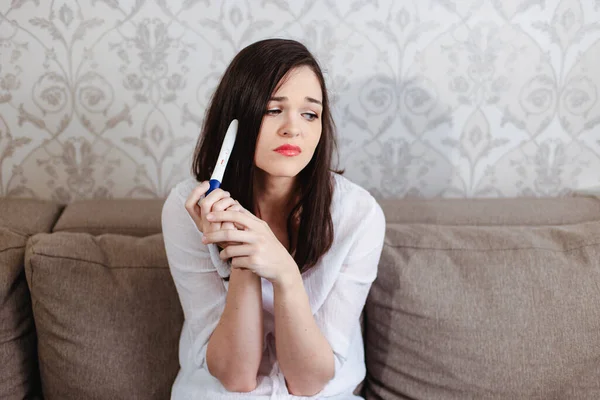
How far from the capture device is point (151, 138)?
4.75 feet

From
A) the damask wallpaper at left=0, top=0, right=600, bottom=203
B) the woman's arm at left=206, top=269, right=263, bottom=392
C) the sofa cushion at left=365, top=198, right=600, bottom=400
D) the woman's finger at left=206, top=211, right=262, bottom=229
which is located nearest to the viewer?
the woman's finger at left=206, top=211, right=262, bottom=229

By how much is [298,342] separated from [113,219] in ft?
1.97

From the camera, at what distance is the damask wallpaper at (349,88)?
1.37 meters

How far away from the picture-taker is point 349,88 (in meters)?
1.43

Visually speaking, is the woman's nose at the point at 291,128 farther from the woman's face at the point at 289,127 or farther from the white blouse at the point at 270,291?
the white blouse at the point at 270,291

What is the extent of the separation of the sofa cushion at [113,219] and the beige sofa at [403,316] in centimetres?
8

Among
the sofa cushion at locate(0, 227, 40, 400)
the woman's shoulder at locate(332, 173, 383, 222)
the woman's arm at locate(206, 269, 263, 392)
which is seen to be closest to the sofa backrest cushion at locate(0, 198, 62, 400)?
the sofa cushion at locate(0, 227, 40, 400)

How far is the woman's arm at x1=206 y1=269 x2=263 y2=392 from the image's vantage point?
95cm

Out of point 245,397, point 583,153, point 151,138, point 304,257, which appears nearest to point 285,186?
point 304,257

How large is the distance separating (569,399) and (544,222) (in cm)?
42

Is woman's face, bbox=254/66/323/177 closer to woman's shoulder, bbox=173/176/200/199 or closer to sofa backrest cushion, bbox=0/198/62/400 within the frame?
woman's shoulder, bbox=173/176/200/199

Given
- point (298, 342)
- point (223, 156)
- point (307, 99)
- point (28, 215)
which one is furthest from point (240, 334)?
point (28, 215)

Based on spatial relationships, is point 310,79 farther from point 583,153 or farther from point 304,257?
point 583,153

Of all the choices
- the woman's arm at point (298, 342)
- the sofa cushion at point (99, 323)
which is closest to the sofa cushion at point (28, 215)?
the sofa cushion at point (99, 323)
